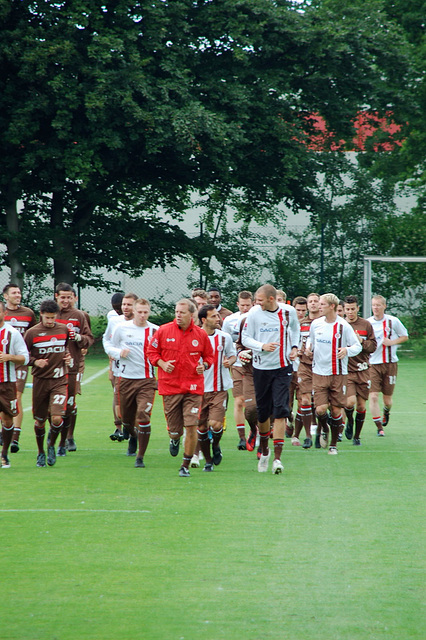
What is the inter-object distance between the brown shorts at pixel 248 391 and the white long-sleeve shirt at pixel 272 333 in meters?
1.26

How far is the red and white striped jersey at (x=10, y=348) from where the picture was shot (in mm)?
10055

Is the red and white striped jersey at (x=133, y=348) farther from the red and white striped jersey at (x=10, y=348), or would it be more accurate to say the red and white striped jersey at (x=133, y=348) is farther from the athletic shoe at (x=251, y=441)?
the athletic shoe at (x=251, y=441)

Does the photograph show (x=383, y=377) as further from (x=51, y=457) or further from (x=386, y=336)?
(x=51, y=457)

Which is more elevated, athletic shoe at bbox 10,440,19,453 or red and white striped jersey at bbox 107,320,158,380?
red and white striped jersey at bbox 107,320,158,380

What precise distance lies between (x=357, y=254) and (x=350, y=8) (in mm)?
7812

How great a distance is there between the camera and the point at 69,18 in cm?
2616

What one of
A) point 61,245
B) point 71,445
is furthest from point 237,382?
point 61,245

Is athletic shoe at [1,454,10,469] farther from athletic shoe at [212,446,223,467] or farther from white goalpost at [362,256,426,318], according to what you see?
white goalpost at [362,256,426,318]

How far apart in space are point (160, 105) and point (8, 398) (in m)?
18.0

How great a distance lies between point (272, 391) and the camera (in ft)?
33.4

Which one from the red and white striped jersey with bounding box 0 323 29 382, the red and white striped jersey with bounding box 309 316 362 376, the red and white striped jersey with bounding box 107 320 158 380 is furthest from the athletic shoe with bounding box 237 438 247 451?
the red and white striped jersey with bounding box 0 323 29 382

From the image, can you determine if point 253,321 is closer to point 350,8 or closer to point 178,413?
point 178,413

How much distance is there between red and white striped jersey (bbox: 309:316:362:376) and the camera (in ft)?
38.3

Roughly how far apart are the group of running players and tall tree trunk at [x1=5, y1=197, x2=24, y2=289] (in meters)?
16.4
